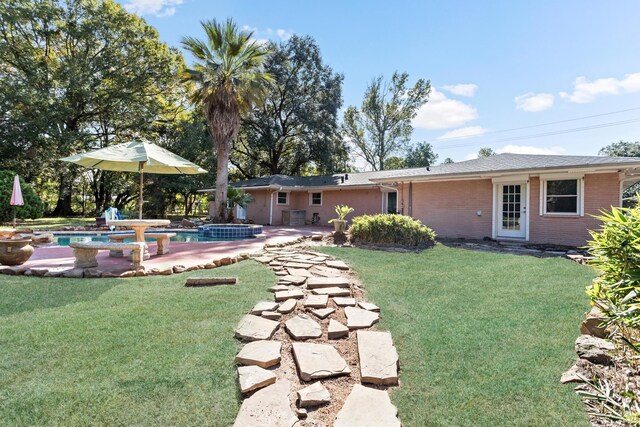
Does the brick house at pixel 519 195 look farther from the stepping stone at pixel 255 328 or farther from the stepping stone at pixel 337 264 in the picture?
the stepping stone at pixel 255 328

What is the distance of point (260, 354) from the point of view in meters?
3.01

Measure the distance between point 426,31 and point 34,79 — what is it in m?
21.4

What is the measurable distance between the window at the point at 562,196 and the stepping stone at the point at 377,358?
9581mm

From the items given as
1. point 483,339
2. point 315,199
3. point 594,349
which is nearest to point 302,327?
point 483,339

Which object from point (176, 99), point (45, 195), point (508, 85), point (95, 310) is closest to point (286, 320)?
point (95, 310)

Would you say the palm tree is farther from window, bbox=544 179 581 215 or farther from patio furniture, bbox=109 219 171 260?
window, bbox=544 179 581 215

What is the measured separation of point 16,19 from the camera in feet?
64.1

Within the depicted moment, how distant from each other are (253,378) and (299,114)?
26.0 metres

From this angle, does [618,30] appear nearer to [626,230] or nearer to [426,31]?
[426,31]

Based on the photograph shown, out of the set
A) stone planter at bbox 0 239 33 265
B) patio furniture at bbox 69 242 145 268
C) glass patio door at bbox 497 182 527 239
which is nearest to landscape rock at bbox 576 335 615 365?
patio furniture at bbox 69 242 145 268

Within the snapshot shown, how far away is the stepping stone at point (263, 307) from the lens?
13.2 feet

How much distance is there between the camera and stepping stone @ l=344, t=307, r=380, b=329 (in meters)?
3.80

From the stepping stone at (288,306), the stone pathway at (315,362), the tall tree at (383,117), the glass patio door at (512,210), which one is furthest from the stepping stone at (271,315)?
the tall tree at (383,117)

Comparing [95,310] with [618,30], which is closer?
[95,310]
